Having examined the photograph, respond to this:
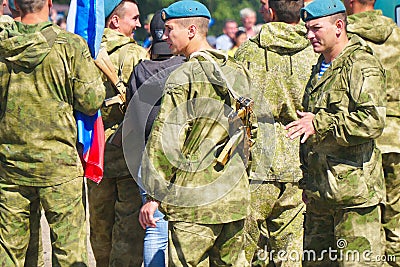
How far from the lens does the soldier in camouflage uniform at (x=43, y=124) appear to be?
5.55m

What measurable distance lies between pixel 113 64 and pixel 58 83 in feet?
3.67

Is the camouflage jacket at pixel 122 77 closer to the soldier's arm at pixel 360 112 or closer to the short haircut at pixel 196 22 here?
the short haircut at pixel 196 22

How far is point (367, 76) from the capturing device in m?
5.39

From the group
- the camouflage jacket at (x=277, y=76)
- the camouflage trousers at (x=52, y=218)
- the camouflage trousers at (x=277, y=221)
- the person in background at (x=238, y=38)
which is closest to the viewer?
the camouflage trousers at (x=52, y=218)

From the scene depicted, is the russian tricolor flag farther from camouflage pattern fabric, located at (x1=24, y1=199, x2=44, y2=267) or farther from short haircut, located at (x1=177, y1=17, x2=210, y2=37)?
short haircut, located at (x1=177, y1=17, x2=210, y2=37)

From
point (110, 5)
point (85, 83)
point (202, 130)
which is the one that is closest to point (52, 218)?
point (85, 83)

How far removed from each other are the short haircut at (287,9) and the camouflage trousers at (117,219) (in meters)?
1.68

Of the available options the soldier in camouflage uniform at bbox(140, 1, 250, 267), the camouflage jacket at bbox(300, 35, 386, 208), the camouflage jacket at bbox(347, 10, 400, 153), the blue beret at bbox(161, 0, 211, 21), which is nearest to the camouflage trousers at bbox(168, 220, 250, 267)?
the soldier in camouflage uniform at bbox(140, 1, 250, 267)

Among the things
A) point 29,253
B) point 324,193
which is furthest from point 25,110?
point 324,193

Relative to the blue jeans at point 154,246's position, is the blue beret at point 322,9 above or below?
above

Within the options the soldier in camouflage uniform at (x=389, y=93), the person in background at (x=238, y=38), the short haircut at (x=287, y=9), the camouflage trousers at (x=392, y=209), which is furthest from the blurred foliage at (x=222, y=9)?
the camouflage trousers at (x=392, y=209)

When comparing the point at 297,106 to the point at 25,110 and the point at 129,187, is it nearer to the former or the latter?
the point at 129,187

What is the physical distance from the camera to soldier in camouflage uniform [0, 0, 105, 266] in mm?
5555

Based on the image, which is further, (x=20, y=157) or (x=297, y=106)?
(x=297, y=106)
